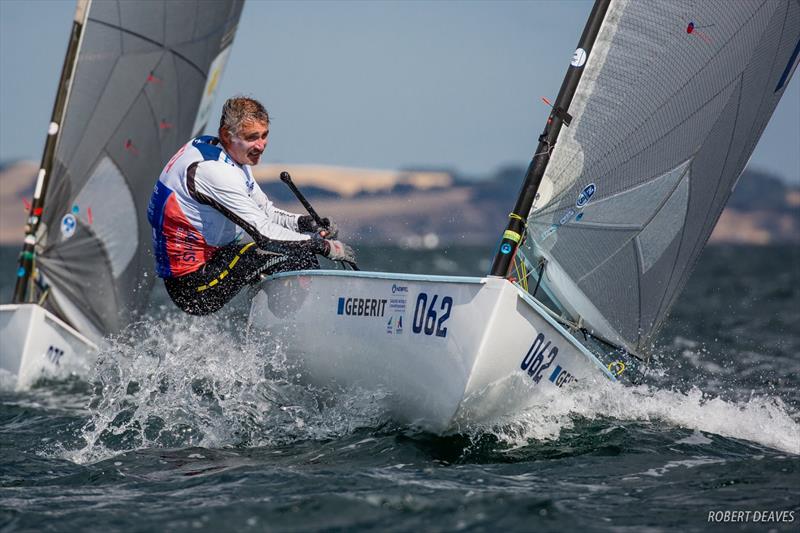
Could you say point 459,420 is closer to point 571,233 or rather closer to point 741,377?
point 571,233

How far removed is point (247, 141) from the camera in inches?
186

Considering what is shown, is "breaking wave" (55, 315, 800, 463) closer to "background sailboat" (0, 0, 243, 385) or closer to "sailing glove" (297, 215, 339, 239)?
"sailing glove" (297, 215, 339, 239)

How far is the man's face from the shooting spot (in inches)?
185

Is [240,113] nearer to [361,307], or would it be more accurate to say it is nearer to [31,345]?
[361,307]

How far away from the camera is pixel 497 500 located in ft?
11.0

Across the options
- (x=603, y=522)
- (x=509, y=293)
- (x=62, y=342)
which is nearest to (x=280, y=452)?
(x=509, y=293)

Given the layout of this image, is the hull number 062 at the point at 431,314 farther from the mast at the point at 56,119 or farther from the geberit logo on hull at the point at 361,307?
the mast at the point at 56,119

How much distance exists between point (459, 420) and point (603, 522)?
99 centimetres

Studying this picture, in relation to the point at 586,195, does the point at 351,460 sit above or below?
below

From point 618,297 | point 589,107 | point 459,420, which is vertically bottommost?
point 459,420

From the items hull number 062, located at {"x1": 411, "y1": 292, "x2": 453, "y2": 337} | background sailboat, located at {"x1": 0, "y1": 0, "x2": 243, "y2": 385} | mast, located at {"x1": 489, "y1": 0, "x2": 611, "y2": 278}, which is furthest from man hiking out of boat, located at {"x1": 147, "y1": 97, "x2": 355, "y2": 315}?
background sailboat, located at {"x1": 0, "y1": 0, "x2": 243, "y2": 385}

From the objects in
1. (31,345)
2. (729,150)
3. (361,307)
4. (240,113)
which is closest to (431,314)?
(361,307)

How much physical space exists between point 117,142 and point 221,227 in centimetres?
315

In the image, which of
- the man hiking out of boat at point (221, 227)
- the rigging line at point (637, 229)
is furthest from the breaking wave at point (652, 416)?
the man hiking out of boat at point (221, 227)
